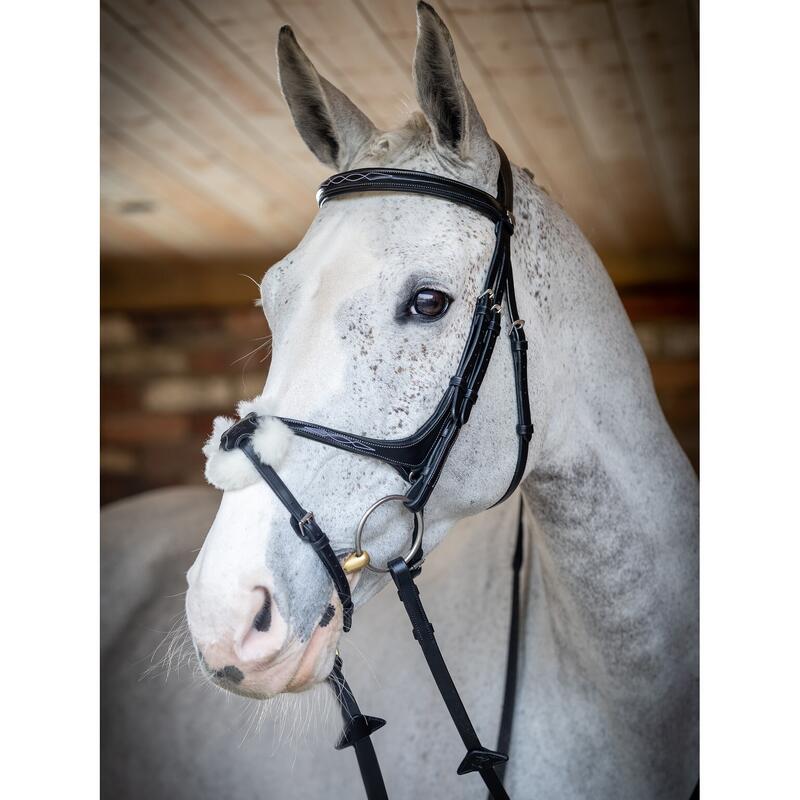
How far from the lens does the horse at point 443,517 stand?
0.73m

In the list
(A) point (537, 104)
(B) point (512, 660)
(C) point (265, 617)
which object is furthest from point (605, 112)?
(C) point (265, 617)

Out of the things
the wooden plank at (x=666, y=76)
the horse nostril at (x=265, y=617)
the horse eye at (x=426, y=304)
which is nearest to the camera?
the horse nostril at (x=265, y=617)

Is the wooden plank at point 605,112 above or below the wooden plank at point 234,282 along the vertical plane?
above

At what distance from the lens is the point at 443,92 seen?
833 mm

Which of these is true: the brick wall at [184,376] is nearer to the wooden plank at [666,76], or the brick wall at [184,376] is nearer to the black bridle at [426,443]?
the wooden plank at [666,76]

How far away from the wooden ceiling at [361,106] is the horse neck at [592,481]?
31cm

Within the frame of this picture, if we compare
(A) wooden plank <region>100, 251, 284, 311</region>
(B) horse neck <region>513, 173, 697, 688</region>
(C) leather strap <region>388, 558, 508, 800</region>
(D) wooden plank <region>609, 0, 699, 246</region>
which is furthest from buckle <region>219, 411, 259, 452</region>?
(D) wooden plank <region>609, 0, 699, 246</region>

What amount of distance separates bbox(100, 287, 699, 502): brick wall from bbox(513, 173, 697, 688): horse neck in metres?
0.40

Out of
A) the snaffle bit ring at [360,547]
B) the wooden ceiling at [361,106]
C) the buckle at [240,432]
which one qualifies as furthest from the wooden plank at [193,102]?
the snaffle bit ring at [360,547]

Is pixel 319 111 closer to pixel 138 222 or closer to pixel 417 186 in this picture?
pixel 417 186
